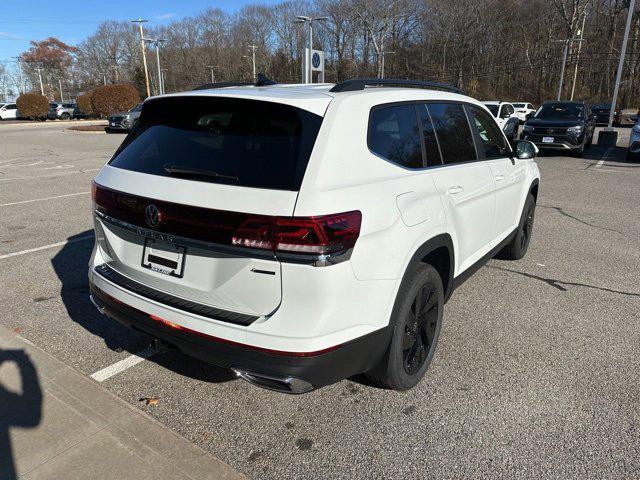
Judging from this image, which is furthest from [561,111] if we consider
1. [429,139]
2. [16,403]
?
[16,403]

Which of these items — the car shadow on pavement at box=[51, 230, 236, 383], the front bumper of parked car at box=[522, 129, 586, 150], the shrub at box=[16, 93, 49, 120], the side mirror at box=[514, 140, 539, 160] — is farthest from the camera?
the shrub at box=[16, 93, 49, 120]

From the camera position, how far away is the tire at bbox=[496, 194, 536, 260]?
5129 millimetres

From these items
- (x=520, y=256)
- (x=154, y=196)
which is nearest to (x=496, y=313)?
(x=520, y=256)

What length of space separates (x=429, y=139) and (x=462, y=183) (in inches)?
16.2

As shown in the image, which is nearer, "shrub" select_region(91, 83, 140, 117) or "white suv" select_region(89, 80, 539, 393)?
"white suv" select_region(89, 80, 539, 393)

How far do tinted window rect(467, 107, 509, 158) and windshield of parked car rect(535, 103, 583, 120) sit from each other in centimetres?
1343

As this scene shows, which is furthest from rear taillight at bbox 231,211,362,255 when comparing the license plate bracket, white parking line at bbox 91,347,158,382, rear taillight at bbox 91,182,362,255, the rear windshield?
white parking line at bbox 91,347,158,382

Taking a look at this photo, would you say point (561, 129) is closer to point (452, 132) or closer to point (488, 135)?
point (488, 135)

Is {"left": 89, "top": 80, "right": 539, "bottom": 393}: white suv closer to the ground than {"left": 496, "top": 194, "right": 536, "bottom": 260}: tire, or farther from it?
farther from it

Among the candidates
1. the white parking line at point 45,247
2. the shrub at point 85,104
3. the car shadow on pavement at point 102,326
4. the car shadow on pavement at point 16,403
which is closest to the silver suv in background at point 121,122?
the shrub at point 85,104

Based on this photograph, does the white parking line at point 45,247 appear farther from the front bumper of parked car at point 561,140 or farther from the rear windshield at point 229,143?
the front bumper of parked car at point 561,140

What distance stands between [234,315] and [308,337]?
1.25 feet

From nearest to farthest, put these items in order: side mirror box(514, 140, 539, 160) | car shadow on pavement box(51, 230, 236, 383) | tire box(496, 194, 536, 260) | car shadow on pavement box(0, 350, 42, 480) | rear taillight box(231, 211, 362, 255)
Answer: rear taillight box(231, 211, 362, 255), car shadow on pavement box(0, 350, 42, 480), car shadow on pavement box(51, 230, 236, 383), side mirror box(514, 140, 539, 160), tire box(496, 194, 536, 260)

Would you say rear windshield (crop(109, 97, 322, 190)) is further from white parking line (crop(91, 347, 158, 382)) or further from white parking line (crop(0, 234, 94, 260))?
white parking line (crop(0, 234, 94, 260))
